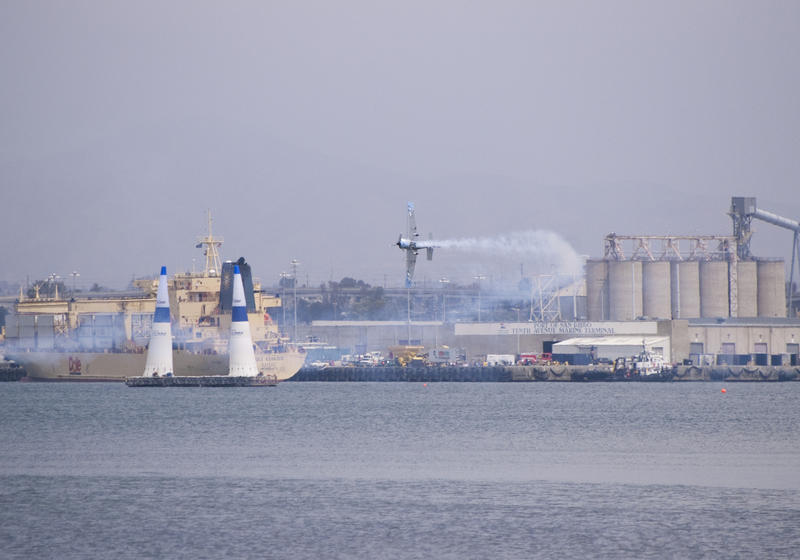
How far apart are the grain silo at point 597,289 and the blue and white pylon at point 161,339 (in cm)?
5254

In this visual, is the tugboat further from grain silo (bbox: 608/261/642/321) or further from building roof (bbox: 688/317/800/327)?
grain silo (bbox: 608/261/642/321)

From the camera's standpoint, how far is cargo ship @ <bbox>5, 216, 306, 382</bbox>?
94000 millimetres

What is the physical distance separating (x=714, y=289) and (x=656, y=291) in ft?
22.2

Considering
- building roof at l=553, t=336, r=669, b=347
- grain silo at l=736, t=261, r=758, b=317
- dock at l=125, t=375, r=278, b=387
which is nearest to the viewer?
dock at l=125, t=375, r=278, b=387

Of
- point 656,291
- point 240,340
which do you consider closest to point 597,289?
point 656,291

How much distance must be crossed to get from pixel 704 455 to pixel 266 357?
5222cm

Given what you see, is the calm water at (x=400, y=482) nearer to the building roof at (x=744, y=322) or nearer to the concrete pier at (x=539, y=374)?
the concrete pier at (x=539, y=374)

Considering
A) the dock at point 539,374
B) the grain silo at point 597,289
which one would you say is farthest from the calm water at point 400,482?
the grain silo at point 597,289

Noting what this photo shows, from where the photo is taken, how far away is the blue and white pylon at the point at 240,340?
8031 cm

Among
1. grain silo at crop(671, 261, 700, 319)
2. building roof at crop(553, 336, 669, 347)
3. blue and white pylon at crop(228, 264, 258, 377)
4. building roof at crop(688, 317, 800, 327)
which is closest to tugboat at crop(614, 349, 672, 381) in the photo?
building roof at crop(553, 336, 669, 347)

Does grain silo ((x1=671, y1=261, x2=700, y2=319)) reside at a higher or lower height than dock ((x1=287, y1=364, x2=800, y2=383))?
higher

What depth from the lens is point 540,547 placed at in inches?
1184

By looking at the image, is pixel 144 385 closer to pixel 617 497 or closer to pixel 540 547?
pixel 617 497

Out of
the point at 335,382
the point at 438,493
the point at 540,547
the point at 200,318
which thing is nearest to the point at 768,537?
the point at 540,547
